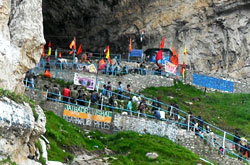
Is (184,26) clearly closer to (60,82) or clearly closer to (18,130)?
(60,82)

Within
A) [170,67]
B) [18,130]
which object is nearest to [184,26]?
[170,67]

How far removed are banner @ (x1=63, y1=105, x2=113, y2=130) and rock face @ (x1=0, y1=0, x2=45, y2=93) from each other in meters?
8.19

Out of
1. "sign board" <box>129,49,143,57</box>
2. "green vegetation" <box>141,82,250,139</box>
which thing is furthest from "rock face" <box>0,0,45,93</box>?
"sign board" <box>129,49,143,57</box>

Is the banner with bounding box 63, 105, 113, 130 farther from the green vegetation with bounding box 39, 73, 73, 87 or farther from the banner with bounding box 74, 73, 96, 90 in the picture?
the green vegetation with bounding box 39, 73, 73, 87

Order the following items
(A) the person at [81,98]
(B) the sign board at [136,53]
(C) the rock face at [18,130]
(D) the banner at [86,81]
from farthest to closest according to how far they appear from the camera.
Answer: (B) the sign board at [136,53] → (D) the banner at [86,81] → (A) the person at [81,98] → (C) the rock face at [18,130]

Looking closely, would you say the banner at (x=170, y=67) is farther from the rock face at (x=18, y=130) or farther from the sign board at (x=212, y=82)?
the rock face at (x=18, y=130)

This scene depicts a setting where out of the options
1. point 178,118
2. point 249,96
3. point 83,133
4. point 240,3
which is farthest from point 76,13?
point 83,133

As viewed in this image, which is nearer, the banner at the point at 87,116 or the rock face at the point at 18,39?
the rock face at the point at 18,39

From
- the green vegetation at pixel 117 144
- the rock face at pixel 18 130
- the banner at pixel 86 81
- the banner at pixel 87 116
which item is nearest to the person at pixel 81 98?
the banner at pixel 87 116

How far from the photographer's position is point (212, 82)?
41.1 metres

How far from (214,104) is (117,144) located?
14248 millimetres

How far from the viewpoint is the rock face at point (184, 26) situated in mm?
46500

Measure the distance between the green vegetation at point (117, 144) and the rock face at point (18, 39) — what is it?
4054 millimetres

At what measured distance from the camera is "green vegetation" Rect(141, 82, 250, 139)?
3359 cm
